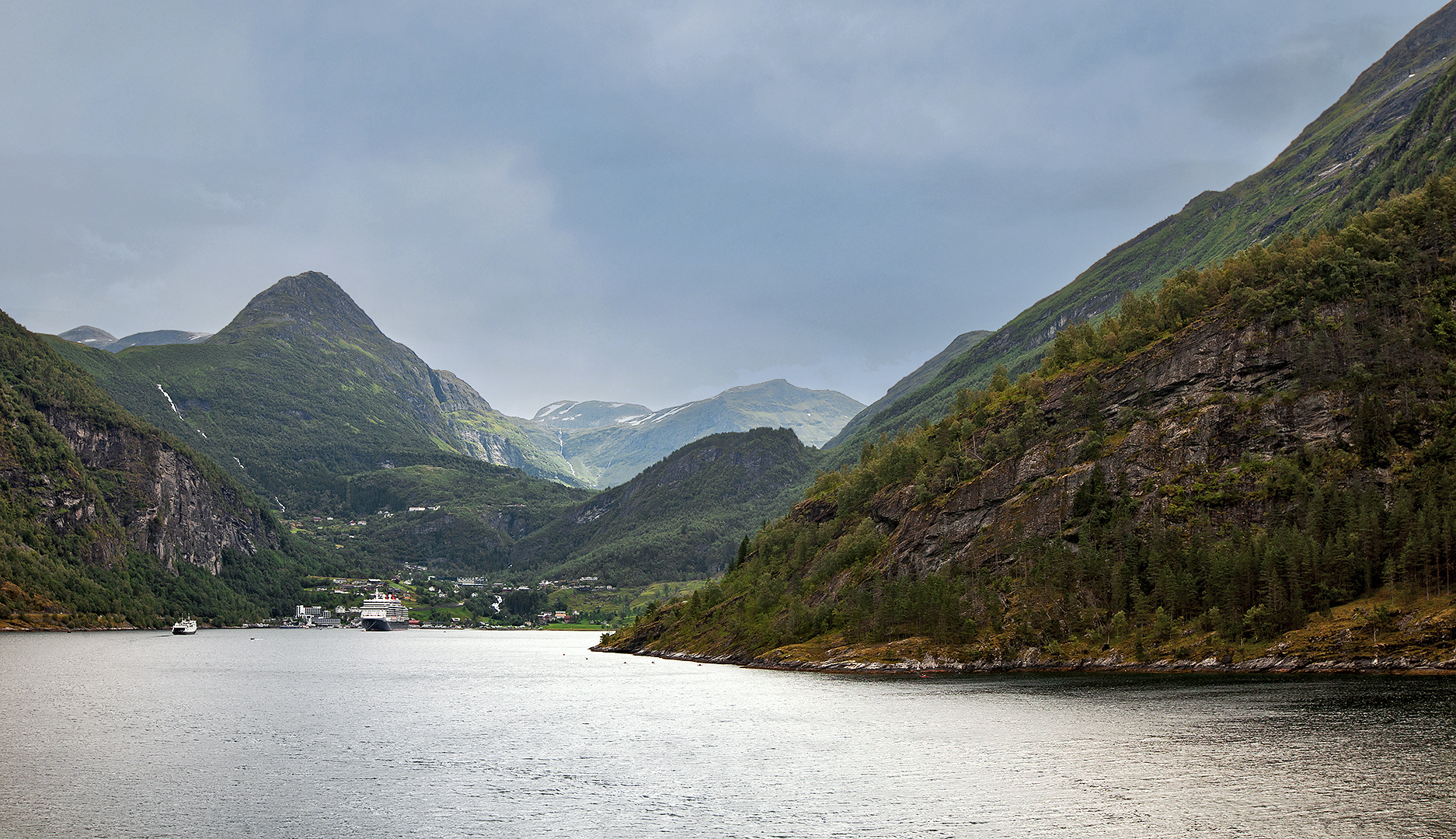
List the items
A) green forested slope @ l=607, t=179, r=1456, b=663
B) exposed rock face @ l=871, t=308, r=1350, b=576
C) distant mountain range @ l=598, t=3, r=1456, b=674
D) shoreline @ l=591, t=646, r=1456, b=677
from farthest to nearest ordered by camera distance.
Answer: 1. exposed rock face @ l=871, t=308, r=1350, b=576
2. green forested slope @ l=607, t=179, r=1456, b=663
3. distant mountain range @ l=598, t=3, r=1456, b=674
4. shoreline @ l=591, t=646, r=1456, b=677

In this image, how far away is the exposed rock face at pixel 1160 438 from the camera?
163500 mm

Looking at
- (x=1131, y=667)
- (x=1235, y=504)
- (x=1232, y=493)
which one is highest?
(x=1232, y=493)

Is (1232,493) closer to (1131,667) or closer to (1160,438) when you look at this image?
(1160,438)

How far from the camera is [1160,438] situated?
175 meters

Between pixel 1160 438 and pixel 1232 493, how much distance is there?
18819 mm

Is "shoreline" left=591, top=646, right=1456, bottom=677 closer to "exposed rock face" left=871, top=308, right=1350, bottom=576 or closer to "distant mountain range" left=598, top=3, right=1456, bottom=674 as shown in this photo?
"distant mountain range" left=598, top=3, right=1456, bottom=674

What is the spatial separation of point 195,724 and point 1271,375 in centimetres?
18065

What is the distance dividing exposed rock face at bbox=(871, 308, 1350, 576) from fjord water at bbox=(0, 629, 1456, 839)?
168 ft

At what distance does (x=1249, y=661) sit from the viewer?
12962 cm

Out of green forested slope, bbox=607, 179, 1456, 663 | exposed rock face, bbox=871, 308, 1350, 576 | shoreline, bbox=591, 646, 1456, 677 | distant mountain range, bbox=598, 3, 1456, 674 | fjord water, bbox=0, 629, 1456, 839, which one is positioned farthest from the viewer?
exposed rock face, bbox=871, 308, 1350, 576

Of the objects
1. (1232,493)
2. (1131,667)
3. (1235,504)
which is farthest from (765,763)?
(1232,493)

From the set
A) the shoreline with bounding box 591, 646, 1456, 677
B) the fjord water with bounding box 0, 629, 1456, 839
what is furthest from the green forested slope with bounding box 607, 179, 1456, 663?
the fjord water with bounding box 0, 629, 1456, 839

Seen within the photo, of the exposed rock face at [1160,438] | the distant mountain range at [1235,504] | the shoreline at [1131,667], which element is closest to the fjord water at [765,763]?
the shoreline at [1131,667]

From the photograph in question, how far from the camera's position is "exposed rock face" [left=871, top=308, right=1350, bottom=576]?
163500 mm
